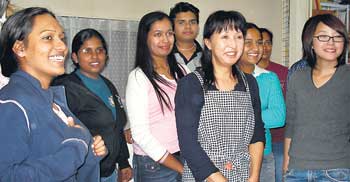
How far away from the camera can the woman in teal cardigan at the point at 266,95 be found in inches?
75.4

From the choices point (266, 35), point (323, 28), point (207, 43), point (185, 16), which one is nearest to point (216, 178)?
point (207, 43)

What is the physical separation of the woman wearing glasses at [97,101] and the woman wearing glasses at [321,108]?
36.0 inches

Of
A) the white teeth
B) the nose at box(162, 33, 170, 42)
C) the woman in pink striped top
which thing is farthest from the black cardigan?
the white teeth

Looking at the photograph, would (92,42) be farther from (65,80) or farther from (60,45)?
(60,45)

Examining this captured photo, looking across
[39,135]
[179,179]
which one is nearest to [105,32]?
[179,179]

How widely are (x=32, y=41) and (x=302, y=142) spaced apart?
1.31m

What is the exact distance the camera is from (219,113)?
58.7 inches

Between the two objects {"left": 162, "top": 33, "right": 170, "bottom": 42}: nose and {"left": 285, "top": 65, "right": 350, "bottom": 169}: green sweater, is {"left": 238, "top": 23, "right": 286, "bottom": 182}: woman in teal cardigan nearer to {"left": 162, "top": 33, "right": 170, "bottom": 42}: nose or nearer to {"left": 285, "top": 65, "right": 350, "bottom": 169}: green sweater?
{"left": 285, "top": 65, "right": 350, "bottom": 169}: green sweater

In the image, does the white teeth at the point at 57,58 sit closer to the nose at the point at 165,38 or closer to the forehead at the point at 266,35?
the nose at the point at 165,38

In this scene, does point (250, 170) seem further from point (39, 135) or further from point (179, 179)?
point (39, 135)

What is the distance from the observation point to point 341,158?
5.65ft

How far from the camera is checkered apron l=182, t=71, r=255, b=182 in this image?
1488mm

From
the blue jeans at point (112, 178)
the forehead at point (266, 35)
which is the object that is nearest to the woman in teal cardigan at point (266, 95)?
the forehead at point (266, 35)

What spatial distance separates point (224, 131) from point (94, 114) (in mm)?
701
